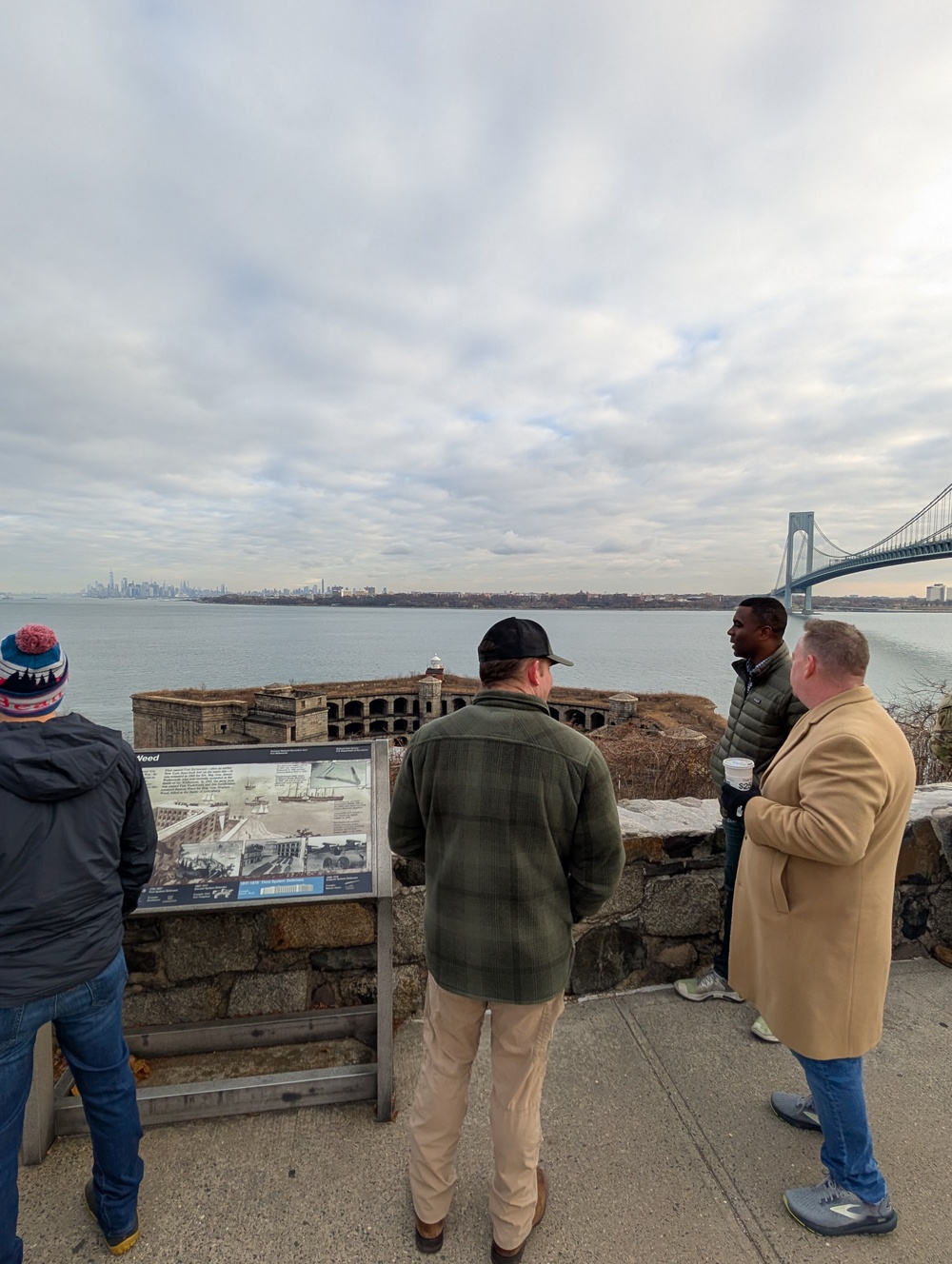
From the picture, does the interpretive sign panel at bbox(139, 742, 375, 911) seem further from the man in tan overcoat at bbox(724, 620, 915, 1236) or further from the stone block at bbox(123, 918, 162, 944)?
the man in tan overcoat at bbox(724, 620, 915, 1236)

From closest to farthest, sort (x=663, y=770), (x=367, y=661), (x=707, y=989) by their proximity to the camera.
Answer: (x=707, y=989) < (x=663, y=770) < (x=367, y=661)

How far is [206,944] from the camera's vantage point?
257 centimetres

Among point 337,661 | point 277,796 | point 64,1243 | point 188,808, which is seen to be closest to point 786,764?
point 277,796

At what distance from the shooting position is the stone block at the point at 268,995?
262 centimetres

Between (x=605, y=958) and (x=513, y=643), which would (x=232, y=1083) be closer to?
(x=605, y=958)

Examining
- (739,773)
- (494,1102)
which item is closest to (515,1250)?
(494,1102)

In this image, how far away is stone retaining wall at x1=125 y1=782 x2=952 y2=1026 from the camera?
257cm

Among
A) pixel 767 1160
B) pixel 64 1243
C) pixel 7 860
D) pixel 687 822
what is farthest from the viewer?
pixel 687 822

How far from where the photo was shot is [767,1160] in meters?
2.12

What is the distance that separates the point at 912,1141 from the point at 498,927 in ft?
5.98

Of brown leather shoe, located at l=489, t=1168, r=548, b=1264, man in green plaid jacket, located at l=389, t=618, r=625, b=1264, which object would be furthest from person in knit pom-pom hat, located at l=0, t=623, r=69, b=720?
brown leather shoe, located at l=489, t=1168, r=548, b=1264

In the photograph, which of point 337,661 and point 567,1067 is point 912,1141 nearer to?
point 567,1067

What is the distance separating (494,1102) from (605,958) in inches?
Result: 53.1

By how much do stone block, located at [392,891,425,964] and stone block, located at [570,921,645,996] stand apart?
0.76 metres
